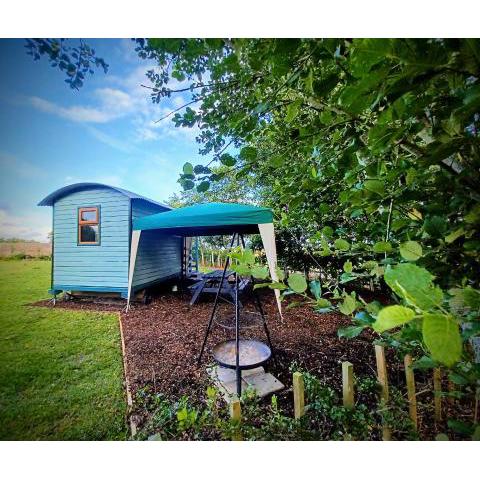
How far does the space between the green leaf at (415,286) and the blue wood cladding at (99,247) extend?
459cm

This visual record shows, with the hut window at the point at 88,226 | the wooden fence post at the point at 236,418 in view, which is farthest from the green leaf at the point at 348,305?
the hut window at the point at 88,226

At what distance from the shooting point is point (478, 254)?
2.05 feet

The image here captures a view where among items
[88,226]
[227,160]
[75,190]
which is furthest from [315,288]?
[75,190]

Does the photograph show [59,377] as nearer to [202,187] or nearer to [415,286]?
[202,187]

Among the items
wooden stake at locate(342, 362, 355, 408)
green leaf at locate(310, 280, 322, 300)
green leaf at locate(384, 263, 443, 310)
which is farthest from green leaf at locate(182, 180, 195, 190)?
wooden stake at locate(342, 362, 355, 408)

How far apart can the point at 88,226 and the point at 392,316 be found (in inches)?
210

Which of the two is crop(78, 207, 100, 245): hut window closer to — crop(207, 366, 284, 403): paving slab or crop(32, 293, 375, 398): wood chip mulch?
crop(32, 293, 375, 398): wood chip mulch

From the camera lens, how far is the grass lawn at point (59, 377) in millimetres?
1409

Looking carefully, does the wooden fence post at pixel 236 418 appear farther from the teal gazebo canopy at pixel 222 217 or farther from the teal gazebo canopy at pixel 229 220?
the teal gazebo canopy at pixel 222 217

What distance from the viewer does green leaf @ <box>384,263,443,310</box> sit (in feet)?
1.01

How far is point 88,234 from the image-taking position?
4605mm
